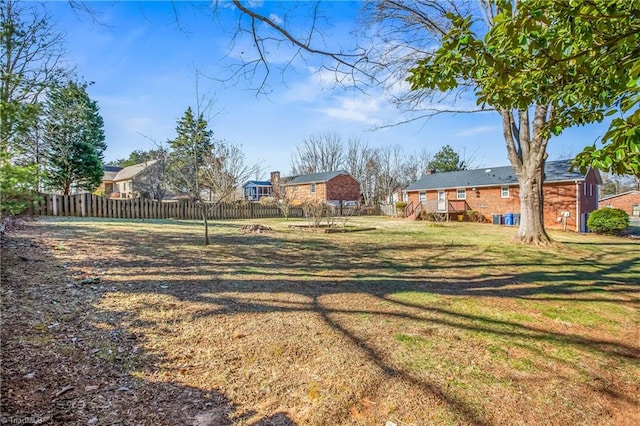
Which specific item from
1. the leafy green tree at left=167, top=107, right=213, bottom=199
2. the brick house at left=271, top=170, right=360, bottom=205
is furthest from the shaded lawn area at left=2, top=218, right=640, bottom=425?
the brick house at left=271, top=170, right=360, bottom=205

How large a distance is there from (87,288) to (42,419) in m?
2.54

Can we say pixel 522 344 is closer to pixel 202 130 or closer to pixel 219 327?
pixel 219 327

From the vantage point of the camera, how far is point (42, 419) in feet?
6.31

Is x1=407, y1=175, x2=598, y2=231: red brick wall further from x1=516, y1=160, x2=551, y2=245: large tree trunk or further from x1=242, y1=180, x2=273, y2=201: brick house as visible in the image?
x1=242, y1=180, x2=273, y2=201: brick house

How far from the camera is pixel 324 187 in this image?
3688cm

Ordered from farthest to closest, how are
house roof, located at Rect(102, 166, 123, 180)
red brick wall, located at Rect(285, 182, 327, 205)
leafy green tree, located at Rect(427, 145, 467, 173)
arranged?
house roof, located at Rect(102, 166, 123, 180) → leafy green tree, located at Rect(427, 145, 467, 173) → red brick wall, located at Rect(285, 182, 327, 205)

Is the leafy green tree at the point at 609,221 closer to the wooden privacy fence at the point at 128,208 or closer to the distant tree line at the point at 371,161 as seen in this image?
the wooden privacy fence at the point at 128,208

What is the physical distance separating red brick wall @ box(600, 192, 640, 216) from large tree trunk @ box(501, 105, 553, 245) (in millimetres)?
42280

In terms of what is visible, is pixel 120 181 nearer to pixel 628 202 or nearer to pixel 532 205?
pixel 532 205

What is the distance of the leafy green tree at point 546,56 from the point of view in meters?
2.54

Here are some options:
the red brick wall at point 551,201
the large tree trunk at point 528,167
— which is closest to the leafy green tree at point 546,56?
the large tree trunk at point 528,167

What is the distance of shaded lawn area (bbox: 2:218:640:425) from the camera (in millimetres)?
2262

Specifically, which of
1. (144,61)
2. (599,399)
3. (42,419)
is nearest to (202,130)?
(144,61)

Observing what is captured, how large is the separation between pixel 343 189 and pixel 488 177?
53.9 feet
